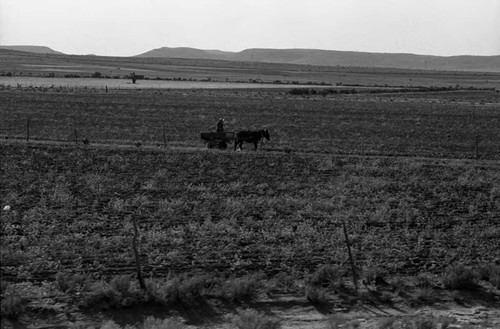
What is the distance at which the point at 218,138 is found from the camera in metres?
29.5

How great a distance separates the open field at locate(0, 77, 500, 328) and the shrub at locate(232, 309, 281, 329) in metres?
0.26

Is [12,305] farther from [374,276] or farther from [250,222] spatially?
[250,222]

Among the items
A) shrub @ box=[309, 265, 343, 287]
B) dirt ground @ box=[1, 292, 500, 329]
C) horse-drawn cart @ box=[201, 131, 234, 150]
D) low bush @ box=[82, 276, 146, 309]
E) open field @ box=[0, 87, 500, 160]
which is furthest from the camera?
open field @ box=[0, 87, 500, 160]

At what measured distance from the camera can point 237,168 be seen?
2525 centimetres

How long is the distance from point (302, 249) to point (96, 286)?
4.75 m

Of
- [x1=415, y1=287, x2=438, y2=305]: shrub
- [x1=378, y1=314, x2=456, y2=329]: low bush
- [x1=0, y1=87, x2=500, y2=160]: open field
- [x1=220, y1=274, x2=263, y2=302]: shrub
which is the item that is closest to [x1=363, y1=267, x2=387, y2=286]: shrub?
[x1=415, y1=287, x2=438, y2=305]: shrub

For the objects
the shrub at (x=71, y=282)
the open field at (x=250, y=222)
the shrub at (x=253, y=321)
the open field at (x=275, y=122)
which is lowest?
the open field at (x=275, y=122)

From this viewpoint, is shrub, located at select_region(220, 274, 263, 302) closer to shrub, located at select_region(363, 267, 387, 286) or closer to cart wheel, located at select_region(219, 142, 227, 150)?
shrub, located at select_region(363, 267, 387, 286)

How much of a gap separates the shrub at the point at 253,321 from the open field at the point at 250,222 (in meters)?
0.26

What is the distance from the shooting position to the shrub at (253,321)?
34.1 feet

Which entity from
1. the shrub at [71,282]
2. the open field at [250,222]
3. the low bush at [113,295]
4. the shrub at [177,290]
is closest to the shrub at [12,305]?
the open field at [250,222]

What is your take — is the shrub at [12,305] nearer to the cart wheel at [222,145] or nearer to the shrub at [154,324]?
the shrub at [154,324]

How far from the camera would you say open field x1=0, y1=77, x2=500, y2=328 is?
38.7 ft

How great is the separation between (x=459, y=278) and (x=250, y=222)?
5568mm
